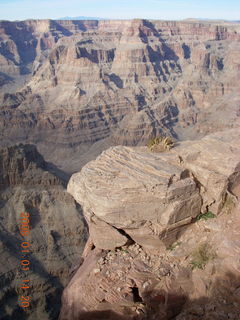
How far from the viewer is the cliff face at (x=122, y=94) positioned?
76438mm

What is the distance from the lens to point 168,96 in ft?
315

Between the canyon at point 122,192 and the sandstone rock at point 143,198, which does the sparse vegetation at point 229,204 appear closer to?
the canyon at point 122,192

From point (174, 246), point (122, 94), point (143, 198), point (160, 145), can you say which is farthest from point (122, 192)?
point (122, 94)

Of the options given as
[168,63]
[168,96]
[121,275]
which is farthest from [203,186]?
[168,63]

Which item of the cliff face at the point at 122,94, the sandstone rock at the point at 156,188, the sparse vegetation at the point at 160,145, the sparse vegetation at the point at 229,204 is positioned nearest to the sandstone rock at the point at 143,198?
the sandstone rock at the point at 156,188

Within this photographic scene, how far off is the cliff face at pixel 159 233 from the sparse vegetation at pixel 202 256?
0.11ft

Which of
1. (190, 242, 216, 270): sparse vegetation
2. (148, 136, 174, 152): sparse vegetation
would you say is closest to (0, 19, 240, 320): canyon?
(190, 242, 216, 270): sparse vegetation

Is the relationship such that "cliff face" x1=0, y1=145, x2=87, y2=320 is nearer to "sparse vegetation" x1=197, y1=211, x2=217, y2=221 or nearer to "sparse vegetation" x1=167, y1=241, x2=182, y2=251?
"sparse vegetation" x1=167, y1=241, x2=182, y2=251

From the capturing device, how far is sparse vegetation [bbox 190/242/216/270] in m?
10.9

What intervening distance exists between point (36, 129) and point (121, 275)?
71404mm

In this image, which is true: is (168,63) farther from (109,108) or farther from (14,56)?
(14,56)

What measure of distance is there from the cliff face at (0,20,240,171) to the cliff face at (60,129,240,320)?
171ft

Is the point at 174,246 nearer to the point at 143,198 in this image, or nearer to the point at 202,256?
the point at 202,256

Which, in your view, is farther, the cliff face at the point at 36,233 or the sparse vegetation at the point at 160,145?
the cliff face at the point at 36,233
